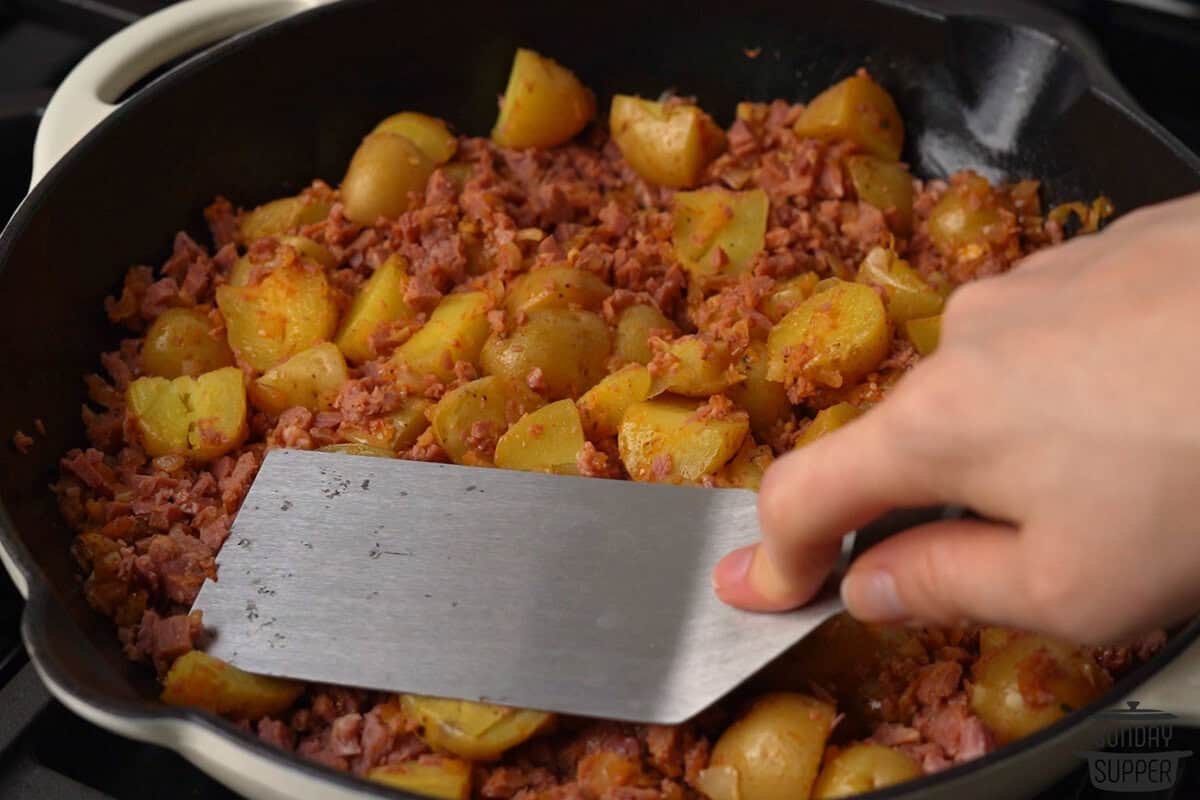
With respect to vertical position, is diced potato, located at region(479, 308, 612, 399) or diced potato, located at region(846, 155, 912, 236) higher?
diced potato, located at region(846, 155, 912, 236)

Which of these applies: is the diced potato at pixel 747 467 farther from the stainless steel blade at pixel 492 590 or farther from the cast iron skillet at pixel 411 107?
the cast iron skillet at pixel 411 107

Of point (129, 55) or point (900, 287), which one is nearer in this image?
point (900, 287)

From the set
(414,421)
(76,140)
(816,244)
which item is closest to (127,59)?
(76,140)

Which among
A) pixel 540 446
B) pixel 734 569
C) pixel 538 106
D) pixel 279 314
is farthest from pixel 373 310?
pixel 734 569

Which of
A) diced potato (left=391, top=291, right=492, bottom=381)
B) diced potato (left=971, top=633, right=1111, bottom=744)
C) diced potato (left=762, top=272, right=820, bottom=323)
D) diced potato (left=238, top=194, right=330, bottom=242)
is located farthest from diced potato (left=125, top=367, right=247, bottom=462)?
diced potato (left=971, top=633, right=1111, bottom=744)

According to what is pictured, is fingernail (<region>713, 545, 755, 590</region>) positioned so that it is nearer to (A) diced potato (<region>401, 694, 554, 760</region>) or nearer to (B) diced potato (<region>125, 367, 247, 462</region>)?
(A) diced potato (<region>401, 694, 554, 760</region>)

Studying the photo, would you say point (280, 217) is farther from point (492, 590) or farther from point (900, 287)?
point (900, 287)
